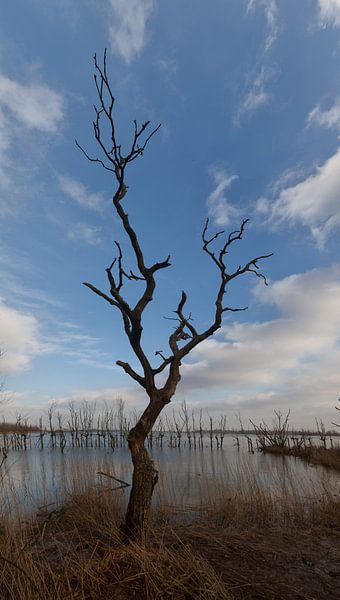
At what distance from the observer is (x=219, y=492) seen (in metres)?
7.90

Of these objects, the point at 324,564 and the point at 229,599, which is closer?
the point at 229,599

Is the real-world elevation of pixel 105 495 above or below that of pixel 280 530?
above

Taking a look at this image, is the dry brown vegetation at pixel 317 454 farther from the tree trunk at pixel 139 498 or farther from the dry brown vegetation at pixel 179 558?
the tree trunk at pixel 139 498

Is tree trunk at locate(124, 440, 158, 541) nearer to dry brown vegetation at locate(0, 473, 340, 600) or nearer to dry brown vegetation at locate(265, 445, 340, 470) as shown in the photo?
dry brown vegetation at locate(0, 473, 340, 600)

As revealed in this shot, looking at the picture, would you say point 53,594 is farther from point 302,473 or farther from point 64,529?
point 302,473

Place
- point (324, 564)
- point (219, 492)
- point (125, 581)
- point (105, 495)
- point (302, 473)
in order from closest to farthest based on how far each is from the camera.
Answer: point (125, 581) < point (324, 564) < point (105, 495) < point (219, 492) < point (302, 473)

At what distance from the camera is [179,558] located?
11.9 ft

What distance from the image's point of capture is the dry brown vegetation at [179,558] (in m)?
3.28

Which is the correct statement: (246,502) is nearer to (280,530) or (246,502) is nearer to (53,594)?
(280,530)

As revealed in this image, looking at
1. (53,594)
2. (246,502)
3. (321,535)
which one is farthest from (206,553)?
(246,502)

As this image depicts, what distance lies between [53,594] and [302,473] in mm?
15979

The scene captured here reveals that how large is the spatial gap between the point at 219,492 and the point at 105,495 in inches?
97.4

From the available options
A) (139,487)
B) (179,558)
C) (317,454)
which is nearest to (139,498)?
(139,487)

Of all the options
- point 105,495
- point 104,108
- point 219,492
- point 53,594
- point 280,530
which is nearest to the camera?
point 53,594
